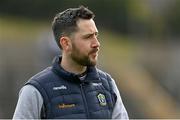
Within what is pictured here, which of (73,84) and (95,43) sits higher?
(95,43)

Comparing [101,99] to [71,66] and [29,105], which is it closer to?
[71,66]

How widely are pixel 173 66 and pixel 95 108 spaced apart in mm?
21184

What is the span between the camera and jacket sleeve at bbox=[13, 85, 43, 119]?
6469 millimetres

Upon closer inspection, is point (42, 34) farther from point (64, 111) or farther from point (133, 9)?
point (64, 111)

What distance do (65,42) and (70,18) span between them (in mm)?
164

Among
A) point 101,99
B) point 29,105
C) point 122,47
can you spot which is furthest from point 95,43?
point 122,47

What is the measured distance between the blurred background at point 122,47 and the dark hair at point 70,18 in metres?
8.94

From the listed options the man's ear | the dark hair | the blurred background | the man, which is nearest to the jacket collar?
the man

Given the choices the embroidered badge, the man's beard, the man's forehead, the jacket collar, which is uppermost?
the man's forehead

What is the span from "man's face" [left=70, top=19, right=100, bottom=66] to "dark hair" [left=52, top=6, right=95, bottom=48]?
0.03 metres

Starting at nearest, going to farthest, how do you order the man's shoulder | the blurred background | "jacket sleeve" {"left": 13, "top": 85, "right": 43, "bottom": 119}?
1. "jacket sleeve" {"left": 13, "top": 85, "right": 43, "bottom": 119}
2. the man's shoulder
3. the blurred background

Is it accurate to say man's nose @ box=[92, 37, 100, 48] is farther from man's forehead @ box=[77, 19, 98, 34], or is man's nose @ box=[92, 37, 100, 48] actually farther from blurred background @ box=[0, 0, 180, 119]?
blurred background @ box=[0, 0, 180, 119]

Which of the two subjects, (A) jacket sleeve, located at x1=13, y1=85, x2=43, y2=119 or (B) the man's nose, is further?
(B) the man's nose

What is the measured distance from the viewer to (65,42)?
22.2 ft
